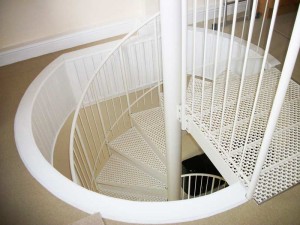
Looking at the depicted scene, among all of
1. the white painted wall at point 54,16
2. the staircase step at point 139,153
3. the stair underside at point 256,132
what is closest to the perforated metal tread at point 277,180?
the stair underside at point 256,132

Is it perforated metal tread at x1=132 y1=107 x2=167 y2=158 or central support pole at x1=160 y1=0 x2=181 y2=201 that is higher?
central support pole at x1=160 y1=0 x2=181 y2=201

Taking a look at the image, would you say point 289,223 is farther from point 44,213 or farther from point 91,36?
point 91,36

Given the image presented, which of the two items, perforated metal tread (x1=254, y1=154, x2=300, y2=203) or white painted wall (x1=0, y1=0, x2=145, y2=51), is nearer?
perforated metal tread (x1=254, y1=154, x2=300, y2=203)

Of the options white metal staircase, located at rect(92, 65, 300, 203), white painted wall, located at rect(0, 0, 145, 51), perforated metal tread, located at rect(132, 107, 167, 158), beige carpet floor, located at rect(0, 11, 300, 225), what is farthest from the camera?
white painted wall, located at rect(0, 0, 145, 51)

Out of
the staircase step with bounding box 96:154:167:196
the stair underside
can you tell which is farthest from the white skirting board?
the stair underside

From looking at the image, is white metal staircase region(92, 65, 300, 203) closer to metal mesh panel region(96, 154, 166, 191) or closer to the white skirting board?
metal mesh panel region(96, 154, 166, 191)

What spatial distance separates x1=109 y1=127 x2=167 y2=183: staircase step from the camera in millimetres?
2957

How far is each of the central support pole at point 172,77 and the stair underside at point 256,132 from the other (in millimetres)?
178

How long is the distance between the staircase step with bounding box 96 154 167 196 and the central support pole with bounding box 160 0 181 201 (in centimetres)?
29

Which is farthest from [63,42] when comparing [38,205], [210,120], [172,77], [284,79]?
[284,79]

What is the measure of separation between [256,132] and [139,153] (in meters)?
1.53

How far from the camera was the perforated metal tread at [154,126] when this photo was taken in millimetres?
2915

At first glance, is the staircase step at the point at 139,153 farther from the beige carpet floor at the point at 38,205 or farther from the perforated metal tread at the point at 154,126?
the beige carpet floor at the point at 38,205

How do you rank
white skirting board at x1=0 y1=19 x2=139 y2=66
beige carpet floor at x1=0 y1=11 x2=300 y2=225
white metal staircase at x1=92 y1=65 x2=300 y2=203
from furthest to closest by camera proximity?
white skirting board at x1=0 y1=19 x2=139 y2=66 → white metal staircase at x1=92 y1=65 x2=300 y2=203 → beige carpet floor at x1=0 y1=11 x2=300 y2=225
